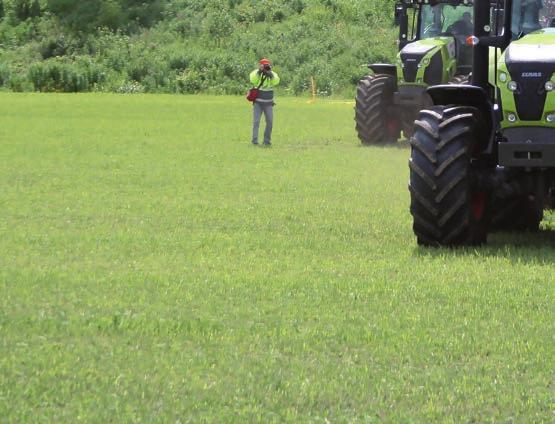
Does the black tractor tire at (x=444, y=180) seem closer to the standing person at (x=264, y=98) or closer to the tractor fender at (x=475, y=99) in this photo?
the tractor fender at (x=475, y=99)

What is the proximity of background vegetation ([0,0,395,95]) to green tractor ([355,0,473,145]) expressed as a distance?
3090cm

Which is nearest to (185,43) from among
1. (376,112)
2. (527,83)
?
(376,112)

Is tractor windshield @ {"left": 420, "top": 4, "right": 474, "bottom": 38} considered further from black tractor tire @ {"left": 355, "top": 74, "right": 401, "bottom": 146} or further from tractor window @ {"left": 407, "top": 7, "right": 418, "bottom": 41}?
black tractor tire @ {"left": 355, "top": 74, "right": 401, "bottom": 146}

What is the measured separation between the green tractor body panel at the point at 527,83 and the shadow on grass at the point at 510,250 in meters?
1.09

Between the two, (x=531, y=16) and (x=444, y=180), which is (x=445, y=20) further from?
(x=444, y=180)

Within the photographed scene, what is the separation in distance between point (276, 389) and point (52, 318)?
7.17 feet

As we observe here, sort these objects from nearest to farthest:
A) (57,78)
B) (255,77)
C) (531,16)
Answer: (531,16), (255,77), (57,78)

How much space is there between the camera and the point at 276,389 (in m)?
7.34

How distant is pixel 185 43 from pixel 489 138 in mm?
56261

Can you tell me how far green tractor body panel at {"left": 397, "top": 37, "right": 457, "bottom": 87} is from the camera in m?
26.9

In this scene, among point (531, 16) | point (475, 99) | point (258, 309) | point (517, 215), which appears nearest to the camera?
point (258, 309)

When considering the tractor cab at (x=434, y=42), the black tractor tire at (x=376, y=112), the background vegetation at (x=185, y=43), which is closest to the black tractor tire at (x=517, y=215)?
the tractor cab at (x=434, y=42)

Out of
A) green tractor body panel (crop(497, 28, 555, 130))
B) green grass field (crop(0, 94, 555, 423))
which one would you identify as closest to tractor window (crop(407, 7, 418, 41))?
green grass field (crop(0, 94, 555, 423))

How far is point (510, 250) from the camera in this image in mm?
12547
